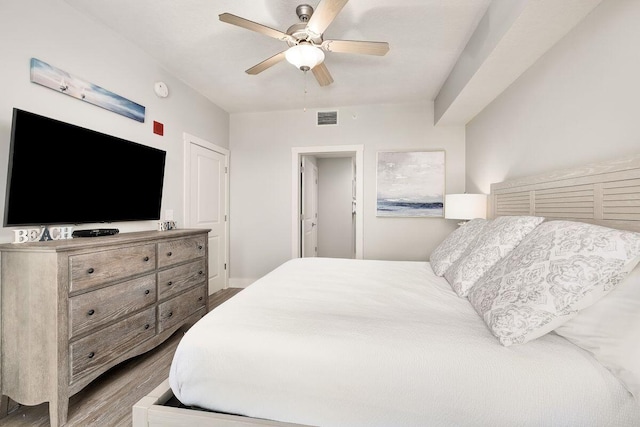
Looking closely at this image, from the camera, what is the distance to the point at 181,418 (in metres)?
0.94

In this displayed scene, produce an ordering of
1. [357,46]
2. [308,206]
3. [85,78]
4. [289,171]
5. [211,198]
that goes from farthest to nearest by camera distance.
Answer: [308,206]
[289,171]
[211,198]
[85,78]
[357,46]

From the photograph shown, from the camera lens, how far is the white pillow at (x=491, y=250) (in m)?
1.44

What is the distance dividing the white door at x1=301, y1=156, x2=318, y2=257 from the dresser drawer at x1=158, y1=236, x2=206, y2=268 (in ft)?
5.90

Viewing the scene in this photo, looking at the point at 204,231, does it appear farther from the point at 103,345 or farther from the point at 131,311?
the point at 103,345

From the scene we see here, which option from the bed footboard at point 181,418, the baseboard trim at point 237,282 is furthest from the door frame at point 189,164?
the bed footboard at point 181,418

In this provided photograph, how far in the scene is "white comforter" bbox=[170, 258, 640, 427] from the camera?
81 centimetres

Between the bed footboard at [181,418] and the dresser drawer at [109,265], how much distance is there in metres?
0.95

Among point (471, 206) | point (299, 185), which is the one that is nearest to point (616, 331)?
point (471, 206)

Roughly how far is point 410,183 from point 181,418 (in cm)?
341

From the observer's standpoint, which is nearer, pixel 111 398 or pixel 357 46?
pixel 111 398

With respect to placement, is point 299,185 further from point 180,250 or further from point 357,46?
point 357,46

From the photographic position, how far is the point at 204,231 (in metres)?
2.70

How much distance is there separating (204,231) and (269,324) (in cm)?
189

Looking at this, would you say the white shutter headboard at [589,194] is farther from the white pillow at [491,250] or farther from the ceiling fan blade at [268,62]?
the ceiling fan blade at [268,62]
